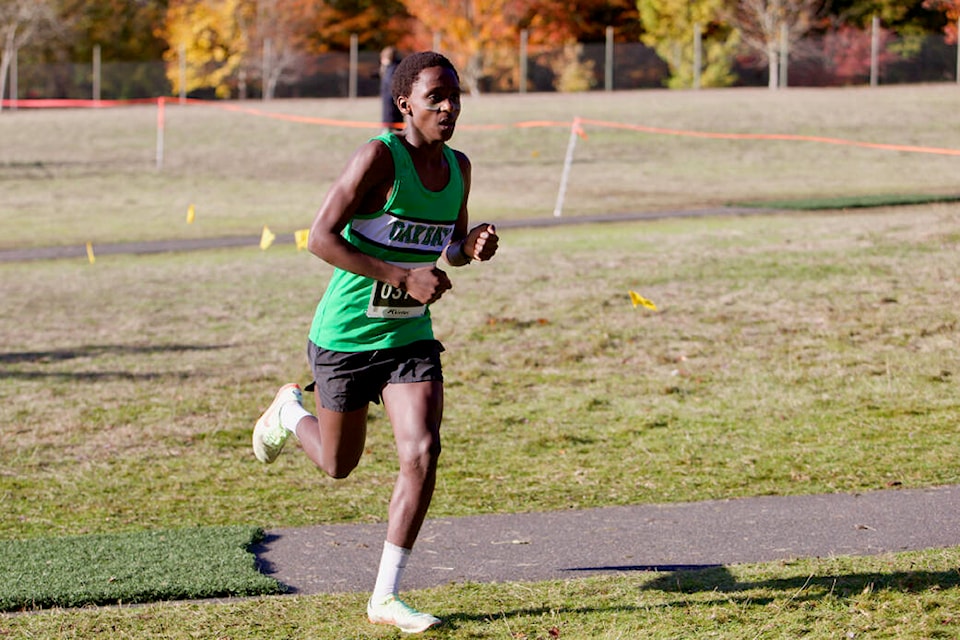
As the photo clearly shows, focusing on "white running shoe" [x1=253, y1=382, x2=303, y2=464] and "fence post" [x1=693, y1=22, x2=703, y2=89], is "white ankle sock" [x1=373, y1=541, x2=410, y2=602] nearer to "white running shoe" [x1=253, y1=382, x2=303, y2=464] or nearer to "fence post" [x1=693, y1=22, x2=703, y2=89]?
"white running shoe" [x1=253, y1=382, x2=303, y2=464]

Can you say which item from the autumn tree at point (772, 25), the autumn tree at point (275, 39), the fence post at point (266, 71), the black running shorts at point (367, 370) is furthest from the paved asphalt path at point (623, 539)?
the autumn tree at point (275, 39)

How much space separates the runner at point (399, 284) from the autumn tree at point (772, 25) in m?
44.9

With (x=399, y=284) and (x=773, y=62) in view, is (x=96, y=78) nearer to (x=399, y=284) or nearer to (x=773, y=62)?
(x=773, y=62)

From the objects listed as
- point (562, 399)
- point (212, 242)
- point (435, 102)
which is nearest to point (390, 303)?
point (435, 102)

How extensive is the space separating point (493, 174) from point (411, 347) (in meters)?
24.8

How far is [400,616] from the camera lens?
4.58 metres

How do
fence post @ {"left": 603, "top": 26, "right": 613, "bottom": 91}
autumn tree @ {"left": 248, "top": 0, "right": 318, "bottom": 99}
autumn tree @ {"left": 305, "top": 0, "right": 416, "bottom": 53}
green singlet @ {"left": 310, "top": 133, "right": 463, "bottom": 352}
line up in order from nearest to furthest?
green singlet @ {"left": 310, "top": 133, "right": 463, "bottom": 352} → fence post @ {"left": 603, "top": 26, "right": 613, "bottom": 91} → autumn tree @ {"left": 248, "top": 0, "right": 318, "bottom": 99} → autumn tree @ {"left": 305, "top": 0, "right": 416, "bottom": 53}

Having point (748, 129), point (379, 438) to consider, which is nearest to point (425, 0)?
point (748, 129)

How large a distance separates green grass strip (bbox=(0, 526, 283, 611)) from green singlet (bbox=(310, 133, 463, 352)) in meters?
1.13

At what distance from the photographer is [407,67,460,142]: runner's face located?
469 centimetres

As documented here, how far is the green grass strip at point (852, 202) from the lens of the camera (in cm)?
1975

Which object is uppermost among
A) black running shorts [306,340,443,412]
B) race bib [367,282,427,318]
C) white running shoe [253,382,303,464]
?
race bib [367,282,427,318]

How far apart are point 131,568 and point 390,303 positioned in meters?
1.73

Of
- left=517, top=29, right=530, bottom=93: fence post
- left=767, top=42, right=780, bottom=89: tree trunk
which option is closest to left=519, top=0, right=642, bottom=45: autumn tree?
left=517, top=29, right=530, bottom=93: fence post
